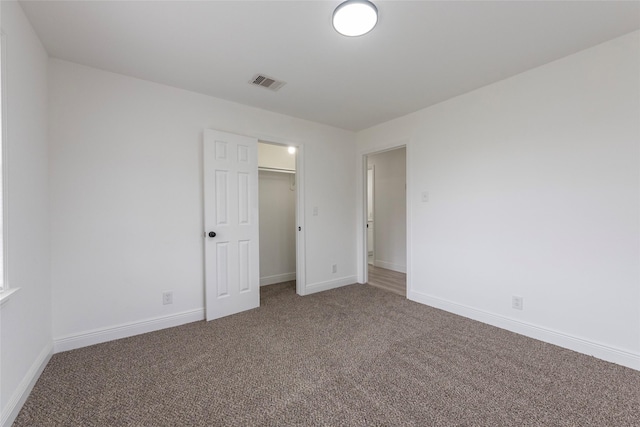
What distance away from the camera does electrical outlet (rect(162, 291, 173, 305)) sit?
8.48 feet

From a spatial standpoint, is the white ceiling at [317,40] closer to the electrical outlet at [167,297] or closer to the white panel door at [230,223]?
the white panel door at [230,223]

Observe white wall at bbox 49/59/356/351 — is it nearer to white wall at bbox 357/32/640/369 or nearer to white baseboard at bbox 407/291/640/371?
white wall at bbox 357/32/640/369

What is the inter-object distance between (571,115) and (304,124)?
8.97 feet

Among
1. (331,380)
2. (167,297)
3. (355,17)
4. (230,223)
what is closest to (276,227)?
(230,223)

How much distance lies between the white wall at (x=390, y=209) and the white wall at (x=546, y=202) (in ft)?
5.52

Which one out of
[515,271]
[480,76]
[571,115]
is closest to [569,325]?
[515,271]

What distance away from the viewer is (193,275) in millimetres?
2752

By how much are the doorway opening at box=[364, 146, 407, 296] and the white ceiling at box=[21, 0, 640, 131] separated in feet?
7.47

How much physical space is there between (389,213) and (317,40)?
3709mm

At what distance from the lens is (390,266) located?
5098 millimetres

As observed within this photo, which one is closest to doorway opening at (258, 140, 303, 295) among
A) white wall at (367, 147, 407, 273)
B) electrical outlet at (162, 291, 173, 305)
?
electrical outlet at (162, 291, 173, 305)

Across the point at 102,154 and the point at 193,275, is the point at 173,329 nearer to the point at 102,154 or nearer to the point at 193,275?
the point at 193,275

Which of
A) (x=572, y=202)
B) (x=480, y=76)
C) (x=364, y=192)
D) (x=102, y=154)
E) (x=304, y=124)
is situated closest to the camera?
(x=572, y=202)

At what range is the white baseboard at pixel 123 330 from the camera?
7.10 feet
